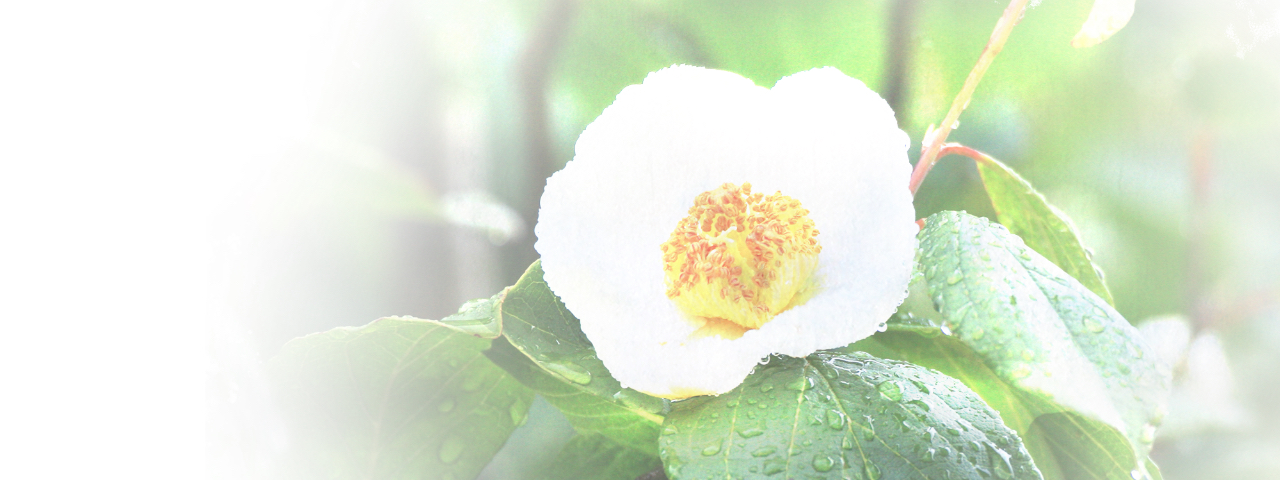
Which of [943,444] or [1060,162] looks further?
[1060,162]

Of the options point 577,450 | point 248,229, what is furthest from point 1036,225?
point 248,229

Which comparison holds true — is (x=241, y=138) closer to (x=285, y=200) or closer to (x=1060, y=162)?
(x=285, y=200)

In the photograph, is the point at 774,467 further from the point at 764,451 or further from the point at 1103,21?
the point at 1103,21

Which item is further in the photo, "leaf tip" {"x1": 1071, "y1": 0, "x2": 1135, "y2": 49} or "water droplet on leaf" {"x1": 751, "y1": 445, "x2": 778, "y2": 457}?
"leaf tip" {"x1": 1071, "y1": 0, "x2": 1135, "y2": 49}

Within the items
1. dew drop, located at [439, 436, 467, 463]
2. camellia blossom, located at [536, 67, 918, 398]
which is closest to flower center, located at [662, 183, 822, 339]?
camellia blossom, located at [536, 67, 918, 398]

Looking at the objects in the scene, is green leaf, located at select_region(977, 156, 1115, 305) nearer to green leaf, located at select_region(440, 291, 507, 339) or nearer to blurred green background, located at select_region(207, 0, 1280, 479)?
blurred green background, located at select_region(207, 0, 1280, 479)

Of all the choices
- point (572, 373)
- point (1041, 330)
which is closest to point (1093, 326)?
point (1041, 330)
